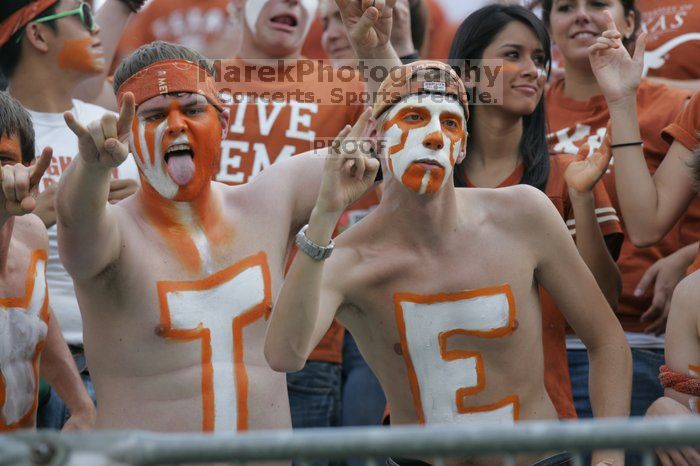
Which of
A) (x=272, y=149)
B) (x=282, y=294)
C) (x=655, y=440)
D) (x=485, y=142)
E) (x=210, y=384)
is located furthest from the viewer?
(x=272, y=149)

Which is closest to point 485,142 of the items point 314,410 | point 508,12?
point 508,12

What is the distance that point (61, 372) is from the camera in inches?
160

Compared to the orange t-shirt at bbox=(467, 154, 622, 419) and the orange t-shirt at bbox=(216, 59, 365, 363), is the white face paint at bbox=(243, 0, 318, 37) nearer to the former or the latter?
the orange t-shirt at bbox=(216, 59, 365, 363)

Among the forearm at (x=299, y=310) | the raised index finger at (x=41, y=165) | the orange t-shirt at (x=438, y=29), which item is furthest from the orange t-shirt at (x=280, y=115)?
the raised index finger at (x=41, y=165)

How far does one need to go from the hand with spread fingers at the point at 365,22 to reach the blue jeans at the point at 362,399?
48.1 inches

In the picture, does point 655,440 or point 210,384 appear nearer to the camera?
point 655,440

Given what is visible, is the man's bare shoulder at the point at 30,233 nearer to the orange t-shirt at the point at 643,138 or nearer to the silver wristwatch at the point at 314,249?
the silver wristwatch at the point at 314,249

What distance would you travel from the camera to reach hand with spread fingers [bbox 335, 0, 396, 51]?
413 cm

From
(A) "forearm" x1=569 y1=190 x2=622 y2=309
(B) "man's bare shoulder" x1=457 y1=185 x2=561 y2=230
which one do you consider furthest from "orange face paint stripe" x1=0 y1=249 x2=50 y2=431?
(A) "forearm" x1=569 y1=190 x2=622 y2=309

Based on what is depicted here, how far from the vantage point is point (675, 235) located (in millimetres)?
4684

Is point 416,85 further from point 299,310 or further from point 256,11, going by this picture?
point 256,11

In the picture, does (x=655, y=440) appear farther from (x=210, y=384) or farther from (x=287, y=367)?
(x=210, y=384)

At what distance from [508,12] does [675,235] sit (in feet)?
3.65

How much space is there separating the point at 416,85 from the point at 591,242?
91 cm
